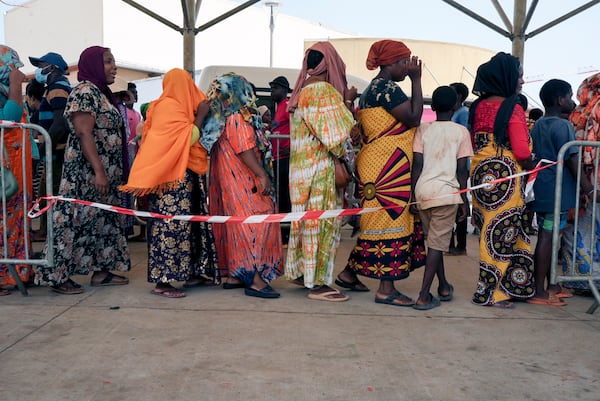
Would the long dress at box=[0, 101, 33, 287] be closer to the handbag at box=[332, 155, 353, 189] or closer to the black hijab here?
the handbag at box=[332, 155, 353, 189]

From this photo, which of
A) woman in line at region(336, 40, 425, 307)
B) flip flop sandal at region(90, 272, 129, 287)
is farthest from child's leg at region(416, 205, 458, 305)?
flip flop sandal at region(90, 272, 129, 287)

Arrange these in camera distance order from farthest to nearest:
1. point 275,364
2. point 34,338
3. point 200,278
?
point 200,278 → point 34,338 → point 275,364

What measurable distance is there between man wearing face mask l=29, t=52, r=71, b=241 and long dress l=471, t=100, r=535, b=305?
3902 mm

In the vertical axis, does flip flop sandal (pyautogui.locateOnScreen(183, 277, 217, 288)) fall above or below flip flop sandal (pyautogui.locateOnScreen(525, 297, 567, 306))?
above

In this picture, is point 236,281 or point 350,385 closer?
point 350,385

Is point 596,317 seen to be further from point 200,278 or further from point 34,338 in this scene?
point 34,338

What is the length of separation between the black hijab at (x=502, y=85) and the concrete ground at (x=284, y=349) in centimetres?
129

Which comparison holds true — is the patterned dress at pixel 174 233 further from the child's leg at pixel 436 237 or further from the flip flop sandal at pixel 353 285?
the child's leg at pixel 436 237

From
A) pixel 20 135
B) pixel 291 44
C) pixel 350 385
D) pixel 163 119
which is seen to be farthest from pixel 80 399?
pixel 291 44

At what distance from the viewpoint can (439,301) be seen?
4438 millimetres

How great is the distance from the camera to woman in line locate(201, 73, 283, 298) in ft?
14.6

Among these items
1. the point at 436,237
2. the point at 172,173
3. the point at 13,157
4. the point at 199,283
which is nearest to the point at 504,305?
the point at 436,237

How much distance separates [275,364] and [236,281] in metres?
1.73

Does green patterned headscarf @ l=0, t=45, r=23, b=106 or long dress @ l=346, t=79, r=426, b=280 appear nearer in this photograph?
long dress @ l=346, t=79, r=426, b=280
